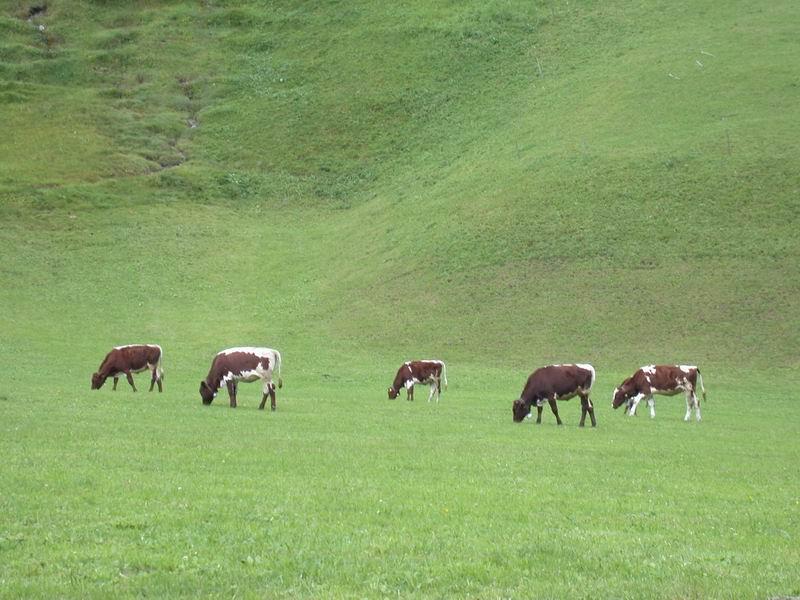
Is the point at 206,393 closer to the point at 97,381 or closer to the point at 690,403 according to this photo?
the point at 97,381

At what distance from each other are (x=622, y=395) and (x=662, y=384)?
162 centimetres

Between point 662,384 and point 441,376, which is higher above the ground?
point 441,376

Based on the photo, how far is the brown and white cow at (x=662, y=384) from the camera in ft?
104

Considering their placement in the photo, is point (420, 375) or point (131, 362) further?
point (420, 375)

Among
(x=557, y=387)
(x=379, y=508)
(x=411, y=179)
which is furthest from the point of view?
(x=411, y=179)

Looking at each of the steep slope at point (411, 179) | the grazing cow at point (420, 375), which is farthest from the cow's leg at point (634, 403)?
the steep slope at point (411, 179)

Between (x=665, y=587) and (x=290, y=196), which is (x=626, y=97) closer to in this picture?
(x=290, y=196)

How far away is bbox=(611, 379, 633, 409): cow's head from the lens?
33.1 m

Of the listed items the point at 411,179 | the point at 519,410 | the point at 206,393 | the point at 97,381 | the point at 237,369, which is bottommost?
the point at 519,410

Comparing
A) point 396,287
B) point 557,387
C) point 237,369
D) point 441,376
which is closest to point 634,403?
point 557,387

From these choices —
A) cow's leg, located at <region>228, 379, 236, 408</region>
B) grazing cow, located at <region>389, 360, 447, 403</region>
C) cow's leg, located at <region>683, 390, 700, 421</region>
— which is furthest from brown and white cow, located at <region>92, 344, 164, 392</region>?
cow's leg, located at <region>683, 390, 700, 421</region>

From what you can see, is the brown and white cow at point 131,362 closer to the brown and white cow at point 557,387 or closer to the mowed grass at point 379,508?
the mowed grass at point 379,508

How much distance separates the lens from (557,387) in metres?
28.3

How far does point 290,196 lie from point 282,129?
1447 centimetres
